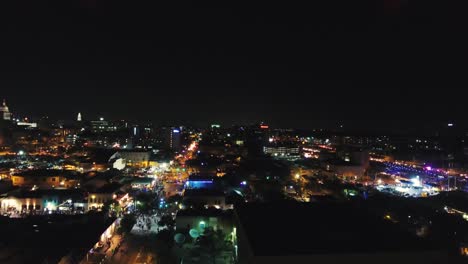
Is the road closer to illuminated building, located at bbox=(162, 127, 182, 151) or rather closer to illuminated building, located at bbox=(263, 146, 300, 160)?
illuminated building, located at bbox=(263, 146, 300, 160)

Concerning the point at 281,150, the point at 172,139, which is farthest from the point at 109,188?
the point at 172,139

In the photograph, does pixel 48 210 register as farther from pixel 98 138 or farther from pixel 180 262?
pixel 98 138

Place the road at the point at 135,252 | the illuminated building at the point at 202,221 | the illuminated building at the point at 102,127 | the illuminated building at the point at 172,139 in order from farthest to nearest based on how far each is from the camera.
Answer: the illuminated building at the point at 102,127 < the illuminated building at the point at 172,139 < the illuminated building at the point at 202,221 < the road at the point at 135,252

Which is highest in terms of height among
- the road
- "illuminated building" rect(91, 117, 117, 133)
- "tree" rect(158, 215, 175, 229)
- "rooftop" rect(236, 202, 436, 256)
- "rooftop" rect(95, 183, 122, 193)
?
"illuminated building" rect(91, 117, 117, 133)

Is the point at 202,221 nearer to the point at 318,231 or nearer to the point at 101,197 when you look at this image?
the point at 318,231

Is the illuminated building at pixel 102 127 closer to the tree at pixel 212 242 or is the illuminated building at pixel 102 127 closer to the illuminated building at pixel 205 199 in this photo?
the illuminated building at pixel 205 199

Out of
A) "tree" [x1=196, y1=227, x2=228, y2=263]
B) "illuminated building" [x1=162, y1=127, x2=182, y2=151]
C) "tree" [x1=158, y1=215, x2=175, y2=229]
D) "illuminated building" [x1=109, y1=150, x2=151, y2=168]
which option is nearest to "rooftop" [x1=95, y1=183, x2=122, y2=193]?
"tree" [x1=158, y1=215, x2=175, y2=229]

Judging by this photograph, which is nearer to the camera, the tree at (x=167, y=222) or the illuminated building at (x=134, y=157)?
the tree at (x=167, y=222)

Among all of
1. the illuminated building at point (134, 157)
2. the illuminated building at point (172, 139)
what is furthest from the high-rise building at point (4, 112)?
the illuminated building at point (134, 157)

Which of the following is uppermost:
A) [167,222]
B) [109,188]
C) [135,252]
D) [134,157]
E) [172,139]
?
[172,139]

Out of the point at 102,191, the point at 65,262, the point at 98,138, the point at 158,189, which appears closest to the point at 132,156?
the point at 158,189

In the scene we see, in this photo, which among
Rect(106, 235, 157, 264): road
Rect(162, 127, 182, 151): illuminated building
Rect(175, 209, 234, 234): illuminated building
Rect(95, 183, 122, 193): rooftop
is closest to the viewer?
Rect(106, 235, 157, 264): road
